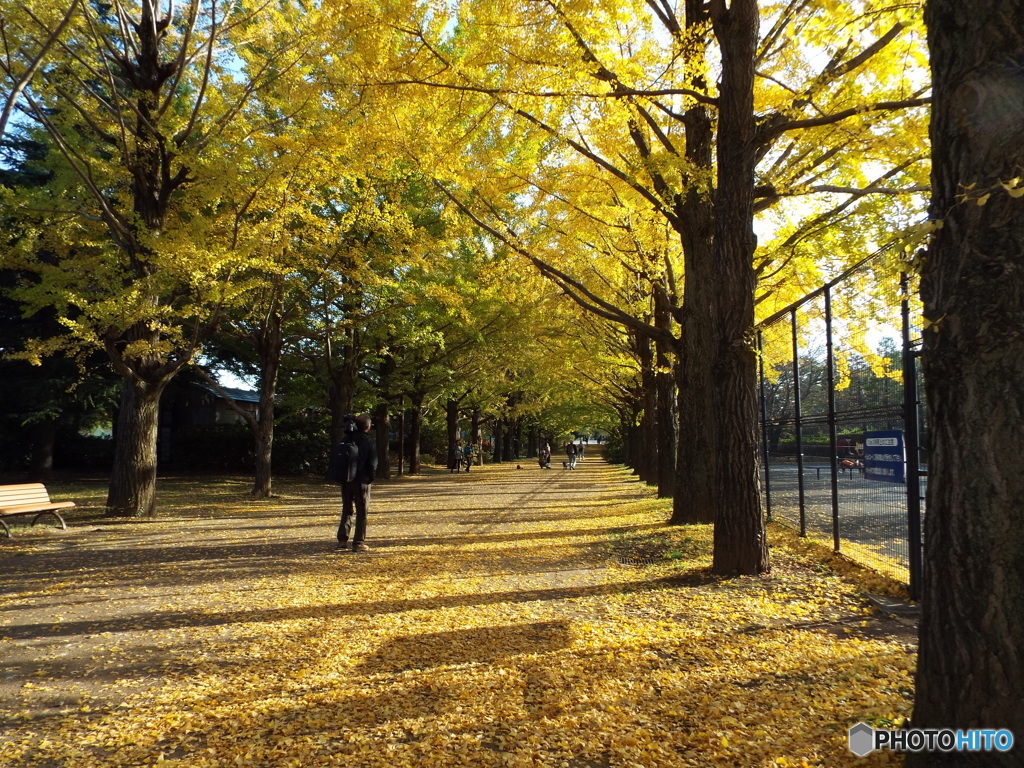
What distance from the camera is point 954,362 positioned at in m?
2.47

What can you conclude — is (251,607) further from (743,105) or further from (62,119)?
(62,119)

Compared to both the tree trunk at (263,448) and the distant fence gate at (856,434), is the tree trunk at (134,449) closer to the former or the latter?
the tree trunk at (263,448)

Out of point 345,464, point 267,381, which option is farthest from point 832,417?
point 267,381

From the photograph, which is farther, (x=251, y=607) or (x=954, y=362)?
(x=251, y=607)

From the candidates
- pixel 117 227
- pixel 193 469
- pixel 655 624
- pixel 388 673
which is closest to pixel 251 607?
pixel 388 673

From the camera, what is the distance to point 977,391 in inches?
94.6

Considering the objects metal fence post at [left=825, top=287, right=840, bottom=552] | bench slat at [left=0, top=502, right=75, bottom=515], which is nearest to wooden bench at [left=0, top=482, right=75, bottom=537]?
bench slat at [left=0, top=502, right=75, bottom=515]

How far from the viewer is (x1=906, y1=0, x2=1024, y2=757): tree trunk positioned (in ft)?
7.66

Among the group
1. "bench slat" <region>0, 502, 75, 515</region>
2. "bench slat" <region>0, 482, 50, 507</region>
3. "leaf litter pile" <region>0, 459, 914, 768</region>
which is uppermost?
"bench slat" <region>0, 482, 50, 507</region>

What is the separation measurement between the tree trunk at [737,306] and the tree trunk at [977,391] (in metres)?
3.77

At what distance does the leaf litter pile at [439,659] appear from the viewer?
10.3 feet

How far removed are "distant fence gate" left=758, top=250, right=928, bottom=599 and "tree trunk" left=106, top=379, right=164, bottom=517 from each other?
32.5 feet

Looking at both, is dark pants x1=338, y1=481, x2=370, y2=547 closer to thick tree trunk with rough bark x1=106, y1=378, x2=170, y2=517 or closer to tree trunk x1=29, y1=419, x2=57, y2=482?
thick tree trunk with rough bark x1=106, y1=378, x2=170, y2=517

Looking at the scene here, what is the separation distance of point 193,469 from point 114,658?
78.6ft
